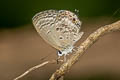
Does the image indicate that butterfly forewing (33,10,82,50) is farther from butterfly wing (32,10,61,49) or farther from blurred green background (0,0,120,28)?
blurred green background (0,0,120,28)

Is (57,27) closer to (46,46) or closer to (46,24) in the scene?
(46,24)

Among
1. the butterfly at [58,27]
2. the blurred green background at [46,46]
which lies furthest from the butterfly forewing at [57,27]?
the blurred green background at [46,46]

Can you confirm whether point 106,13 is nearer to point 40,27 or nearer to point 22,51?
point 22,51

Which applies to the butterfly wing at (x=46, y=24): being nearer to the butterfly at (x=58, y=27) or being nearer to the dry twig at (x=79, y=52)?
the butterfly at (x=58, y=27)

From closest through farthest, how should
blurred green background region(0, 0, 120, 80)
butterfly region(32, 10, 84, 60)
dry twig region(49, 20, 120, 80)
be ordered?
dry twig region(49, 20, 120, 80) < butterfly region(32, 10, 84, 60) < blurred green background region(0, 0, 120, 80)

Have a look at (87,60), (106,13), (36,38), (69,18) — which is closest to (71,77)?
(87,60)

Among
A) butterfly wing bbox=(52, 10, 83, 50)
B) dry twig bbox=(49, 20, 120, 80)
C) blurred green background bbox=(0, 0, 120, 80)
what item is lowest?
dry twig bbox=(49, 20, 120, 80)

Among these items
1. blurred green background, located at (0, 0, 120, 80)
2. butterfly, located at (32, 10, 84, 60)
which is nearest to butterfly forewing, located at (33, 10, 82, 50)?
butterfly, located at (32, 10, 84, 60)

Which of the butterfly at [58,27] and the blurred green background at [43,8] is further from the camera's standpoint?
the blurred green background at [43,8]
